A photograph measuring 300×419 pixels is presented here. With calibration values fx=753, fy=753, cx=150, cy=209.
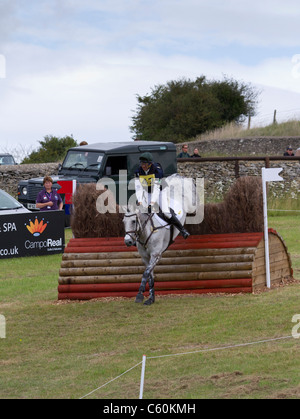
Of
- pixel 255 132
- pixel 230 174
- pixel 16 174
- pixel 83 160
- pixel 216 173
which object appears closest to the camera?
pixel 83 160

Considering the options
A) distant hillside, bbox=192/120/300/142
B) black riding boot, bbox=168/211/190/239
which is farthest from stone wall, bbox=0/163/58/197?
black riding boot, bbox=168/211/190/239

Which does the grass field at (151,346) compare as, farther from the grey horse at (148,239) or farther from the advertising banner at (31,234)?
the advertising banner at (31,234)

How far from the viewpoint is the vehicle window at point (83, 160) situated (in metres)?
24.3

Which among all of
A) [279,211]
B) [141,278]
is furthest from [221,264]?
[279,211]

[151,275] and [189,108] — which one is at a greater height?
[189,108]

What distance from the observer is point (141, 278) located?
1336cm

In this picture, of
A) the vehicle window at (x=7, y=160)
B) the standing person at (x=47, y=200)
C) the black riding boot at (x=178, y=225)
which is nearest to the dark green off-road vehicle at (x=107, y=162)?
the standing person at (x=47, y=200)

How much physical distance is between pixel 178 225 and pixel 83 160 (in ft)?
40.4

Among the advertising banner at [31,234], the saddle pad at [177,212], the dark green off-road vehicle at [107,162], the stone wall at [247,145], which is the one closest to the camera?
the saddle pad at [177,212]

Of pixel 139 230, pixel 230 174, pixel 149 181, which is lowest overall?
pixel 139 230

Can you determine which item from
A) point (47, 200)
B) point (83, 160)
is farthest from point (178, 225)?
point (83, 160)

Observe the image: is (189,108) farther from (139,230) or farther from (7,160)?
(139,230)

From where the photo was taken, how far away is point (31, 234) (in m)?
19.3

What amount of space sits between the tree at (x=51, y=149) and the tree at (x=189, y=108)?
22.0 feet
